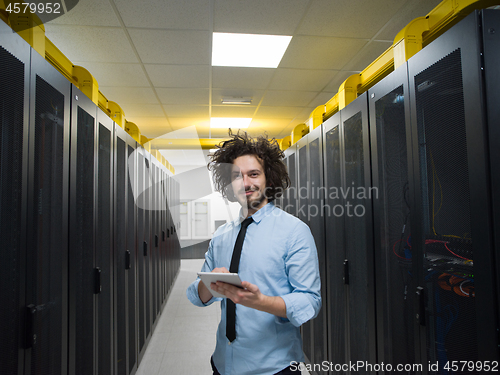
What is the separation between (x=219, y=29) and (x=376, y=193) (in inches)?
64.7

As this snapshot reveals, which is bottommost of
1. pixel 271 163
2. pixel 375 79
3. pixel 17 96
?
pixel 271 163

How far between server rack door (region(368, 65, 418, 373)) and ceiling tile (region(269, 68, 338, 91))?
1578 millimetres

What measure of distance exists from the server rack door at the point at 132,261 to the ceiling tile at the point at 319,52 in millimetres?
1564

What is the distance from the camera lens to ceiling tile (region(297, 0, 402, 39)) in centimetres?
195

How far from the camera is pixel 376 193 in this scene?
1484 millimetres

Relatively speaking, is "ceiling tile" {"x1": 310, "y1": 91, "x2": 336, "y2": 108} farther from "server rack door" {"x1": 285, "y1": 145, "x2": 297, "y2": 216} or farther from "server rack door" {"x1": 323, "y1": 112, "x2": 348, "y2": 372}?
"server rack door" {"x1": 323, "y1": 112, "x2": 348, "y2": 372}

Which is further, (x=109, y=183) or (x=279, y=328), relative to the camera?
(x=109, y=183)

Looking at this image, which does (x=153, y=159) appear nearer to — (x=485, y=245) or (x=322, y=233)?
(x=322, y=233)

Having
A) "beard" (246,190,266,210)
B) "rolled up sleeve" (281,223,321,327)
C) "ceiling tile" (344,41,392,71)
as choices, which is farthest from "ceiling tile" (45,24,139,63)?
"rolled up sleeve" (281,223,321,327)

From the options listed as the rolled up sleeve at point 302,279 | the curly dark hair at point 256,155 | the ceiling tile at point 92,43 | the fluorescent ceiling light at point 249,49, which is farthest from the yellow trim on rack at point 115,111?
the rolled up sleeve at point 302,279

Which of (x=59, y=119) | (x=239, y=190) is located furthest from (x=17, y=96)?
(x=239, y=190)

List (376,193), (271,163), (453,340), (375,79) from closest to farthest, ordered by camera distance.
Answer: (453,340), (271,163), (376,193), (375,79)

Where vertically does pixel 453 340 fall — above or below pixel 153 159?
below

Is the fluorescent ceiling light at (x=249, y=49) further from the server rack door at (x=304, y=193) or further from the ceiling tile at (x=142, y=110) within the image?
the ceiling tile at (x=142, y=110)
